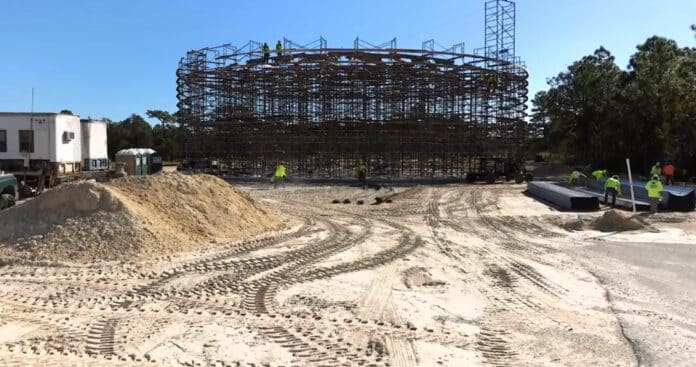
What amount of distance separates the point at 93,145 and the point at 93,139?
27cm

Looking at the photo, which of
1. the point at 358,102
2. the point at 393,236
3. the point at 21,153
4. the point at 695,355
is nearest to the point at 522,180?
the point at 358,102

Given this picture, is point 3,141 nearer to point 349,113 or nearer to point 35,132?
point 35,132

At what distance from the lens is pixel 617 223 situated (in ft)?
49.8

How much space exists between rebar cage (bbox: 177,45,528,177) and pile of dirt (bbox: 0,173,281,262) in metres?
23.8

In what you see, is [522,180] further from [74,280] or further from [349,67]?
[74,280]

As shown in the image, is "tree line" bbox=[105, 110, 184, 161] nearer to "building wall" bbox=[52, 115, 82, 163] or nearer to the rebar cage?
the rebar cage

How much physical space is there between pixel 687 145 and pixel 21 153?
3705 centimetres

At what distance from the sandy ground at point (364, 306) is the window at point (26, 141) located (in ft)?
35.3

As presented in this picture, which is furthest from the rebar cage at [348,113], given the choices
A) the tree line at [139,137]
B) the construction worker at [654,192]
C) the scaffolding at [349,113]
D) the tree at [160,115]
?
the tree at [160,115]

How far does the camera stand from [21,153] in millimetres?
18938

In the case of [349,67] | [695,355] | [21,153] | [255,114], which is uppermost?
[349,67]

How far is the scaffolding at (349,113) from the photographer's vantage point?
36656 millimetres

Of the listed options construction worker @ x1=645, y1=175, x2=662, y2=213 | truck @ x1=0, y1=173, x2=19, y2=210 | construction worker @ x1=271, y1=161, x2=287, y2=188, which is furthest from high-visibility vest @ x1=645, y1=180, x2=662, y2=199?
truck @ x1=0, y1=173, x2=19, y2=210

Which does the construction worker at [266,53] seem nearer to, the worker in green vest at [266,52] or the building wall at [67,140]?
the worker in green vest at [266,52]
